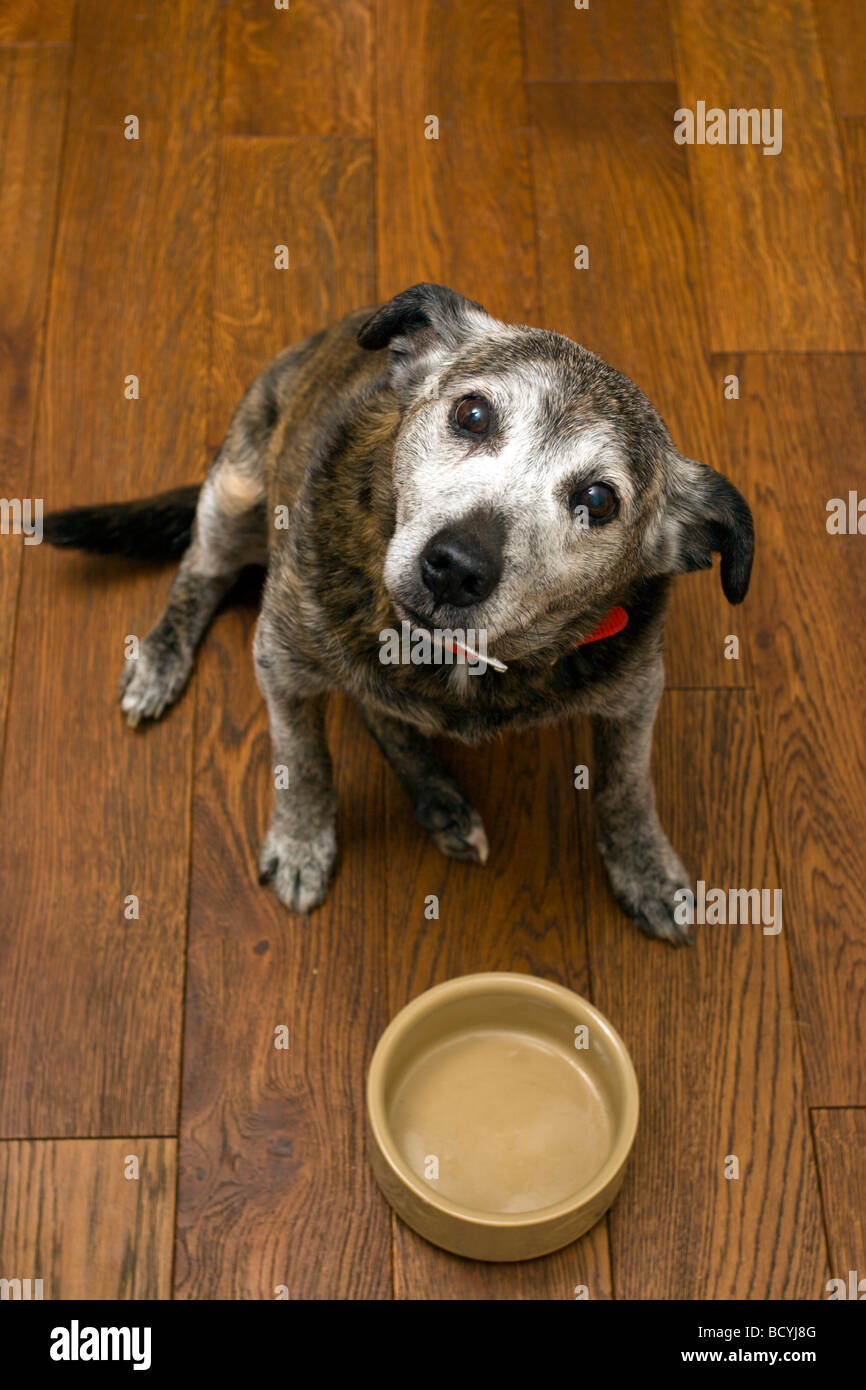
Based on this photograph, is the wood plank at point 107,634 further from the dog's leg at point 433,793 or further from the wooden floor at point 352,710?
the dog's leg at point 433,793

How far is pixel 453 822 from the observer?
2553 millimetres

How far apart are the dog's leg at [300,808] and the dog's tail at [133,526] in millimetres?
515

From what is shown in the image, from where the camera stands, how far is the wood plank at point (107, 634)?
2439 mm

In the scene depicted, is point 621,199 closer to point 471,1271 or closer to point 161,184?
point 161,184

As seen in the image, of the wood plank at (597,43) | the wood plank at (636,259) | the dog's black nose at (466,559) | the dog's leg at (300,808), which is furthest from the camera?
the wood plank at (597,43)

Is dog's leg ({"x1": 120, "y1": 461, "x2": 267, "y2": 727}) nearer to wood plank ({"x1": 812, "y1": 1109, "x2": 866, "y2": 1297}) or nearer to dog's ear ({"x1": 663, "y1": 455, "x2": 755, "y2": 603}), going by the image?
dog's ear ({"x1": 663, "y1": 455, "x2": 755, "y2": 603})

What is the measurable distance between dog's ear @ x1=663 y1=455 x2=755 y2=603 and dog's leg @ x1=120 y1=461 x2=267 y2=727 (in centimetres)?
87

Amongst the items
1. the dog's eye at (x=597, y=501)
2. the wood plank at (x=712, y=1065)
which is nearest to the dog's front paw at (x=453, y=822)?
the wood plank at (x=712, y=1065)

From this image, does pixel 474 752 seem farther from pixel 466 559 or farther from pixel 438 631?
pixel 466 559

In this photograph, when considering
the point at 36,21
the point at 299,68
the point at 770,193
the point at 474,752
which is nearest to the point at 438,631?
the point at 474,752

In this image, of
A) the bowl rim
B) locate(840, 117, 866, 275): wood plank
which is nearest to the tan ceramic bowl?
the bowl rim

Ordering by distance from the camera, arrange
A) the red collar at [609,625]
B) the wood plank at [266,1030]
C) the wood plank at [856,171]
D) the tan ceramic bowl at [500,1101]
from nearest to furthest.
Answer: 1. the red collar at [609,625]
2. the tan ceramic bowl at [500,1101]
3. the wood plank at [266,1030]
4. the wood plank at [856,171]
